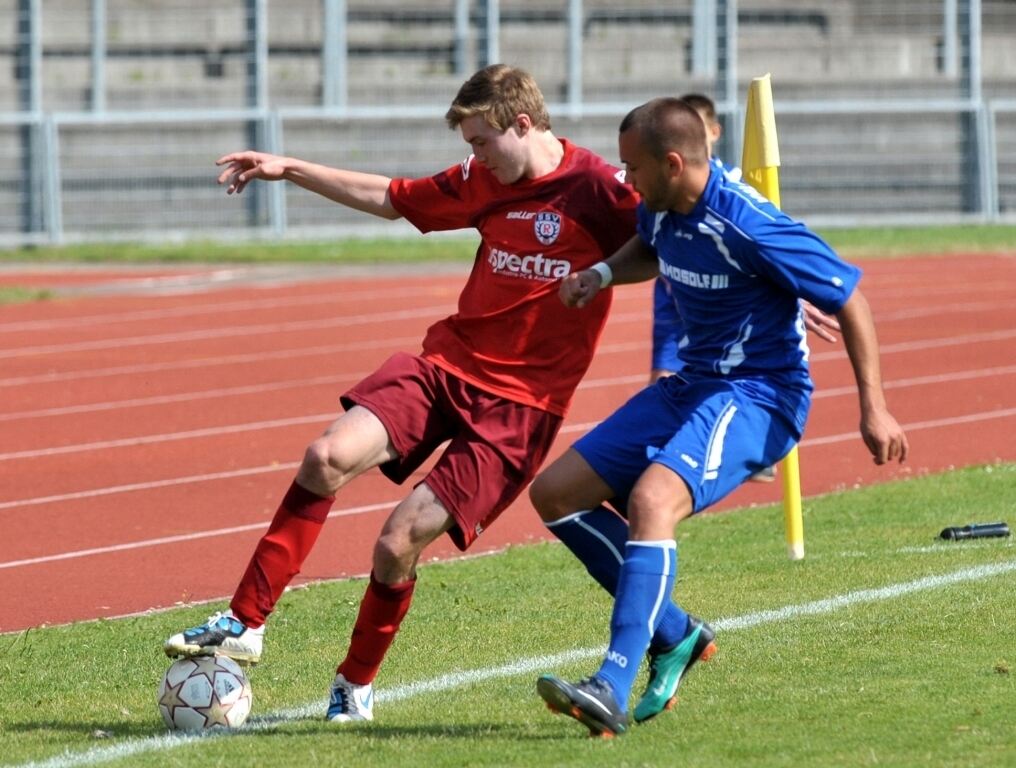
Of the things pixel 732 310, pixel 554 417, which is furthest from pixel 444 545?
pixel 732 310

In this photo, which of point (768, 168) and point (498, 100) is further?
point (768, 168)

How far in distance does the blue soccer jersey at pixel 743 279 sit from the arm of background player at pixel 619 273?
142mm

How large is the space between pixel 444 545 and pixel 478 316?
3.51m

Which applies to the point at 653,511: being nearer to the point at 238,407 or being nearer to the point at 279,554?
the point at 279,554

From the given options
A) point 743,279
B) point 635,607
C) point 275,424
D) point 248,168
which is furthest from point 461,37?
point 635,607

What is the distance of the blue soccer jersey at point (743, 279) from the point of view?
16.3 feet

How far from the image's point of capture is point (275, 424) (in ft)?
41.9

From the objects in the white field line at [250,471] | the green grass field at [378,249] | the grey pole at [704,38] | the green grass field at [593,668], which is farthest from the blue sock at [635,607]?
the grey pole at [704,38]

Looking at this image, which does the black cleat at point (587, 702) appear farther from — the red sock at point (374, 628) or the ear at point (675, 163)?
the ear at point (675, 163)

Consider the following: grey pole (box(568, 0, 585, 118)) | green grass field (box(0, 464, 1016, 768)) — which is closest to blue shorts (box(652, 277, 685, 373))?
green grass field (box(0, 464, 1016, 768))

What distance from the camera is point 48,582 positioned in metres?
8.20

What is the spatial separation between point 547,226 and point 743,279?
2.65 feet

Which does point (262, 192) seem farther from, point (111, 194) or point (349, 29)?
point (349, 29)

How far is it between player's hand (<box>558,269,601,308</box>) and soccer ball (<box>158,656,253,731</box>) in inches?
59.6
